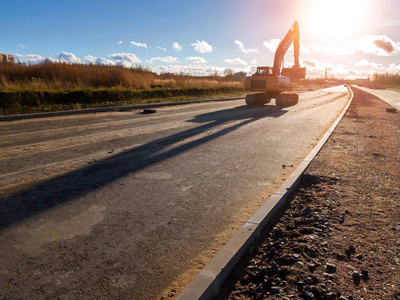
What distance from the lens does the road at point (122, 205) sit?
255 centimetres

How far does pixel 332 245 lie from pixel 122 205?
258 centimetres

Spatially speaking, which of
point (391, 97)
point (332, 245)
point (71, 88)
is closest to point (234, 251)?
point (332, 245)

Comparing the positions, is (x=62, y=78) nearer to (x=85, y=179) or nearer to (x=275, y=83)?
(x=275, y=83)

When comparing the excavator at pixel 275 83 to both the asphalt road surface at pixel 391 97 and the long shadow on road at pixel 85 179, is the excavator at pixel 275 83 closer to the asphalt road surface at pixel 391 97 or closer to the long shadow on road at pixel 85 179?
the asphalt road surface at pixel 391 97

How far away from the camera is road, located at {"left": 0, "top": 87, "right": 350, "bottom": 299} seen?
2551 mm

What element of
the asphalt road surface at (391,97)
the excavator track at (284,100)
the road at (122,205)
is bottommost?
the road at (122,205)

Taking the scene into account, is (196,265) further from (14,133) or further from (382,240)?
(14,133)

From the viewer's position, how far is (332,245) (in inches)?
118

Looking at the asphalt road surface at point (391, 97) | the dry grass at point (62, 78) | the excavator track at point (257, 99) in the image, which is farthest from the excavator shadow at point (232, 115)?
the asphalt road surface at point (391, 97)

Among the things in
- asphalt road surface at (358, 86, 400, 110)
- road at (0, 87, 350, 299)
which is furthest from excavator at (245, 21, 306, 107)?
road at (0, 87, 350, 299)

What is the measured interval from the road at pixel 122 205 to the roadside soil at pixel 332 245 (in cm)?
50

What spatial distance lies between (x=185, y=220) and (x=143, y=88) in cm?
2139

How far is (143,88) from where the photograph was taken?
23672 millimetres

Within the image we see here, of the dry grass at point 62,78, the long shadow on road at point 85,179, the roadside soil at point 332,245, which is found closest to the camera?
the roadside soil at point 332,245
